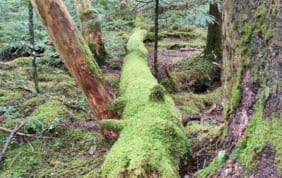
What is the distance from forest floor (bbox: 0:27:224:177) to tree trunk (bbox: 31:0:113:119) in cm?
56

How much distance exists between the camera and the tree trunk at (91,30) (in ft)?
30.7

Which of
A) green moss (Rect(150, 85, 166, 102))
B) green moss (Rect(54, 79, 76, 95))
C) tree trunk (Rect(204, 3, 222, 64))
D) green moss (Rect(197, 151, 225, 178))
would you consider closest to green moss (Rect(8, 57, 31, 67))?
green moss (Rect(54, 79, 76, 95))

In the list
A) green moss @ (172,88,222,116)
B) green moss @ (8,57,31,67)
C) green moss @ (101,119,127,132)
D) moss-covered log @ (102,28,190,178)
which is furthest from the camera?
green moss @ (8,57,31,67)

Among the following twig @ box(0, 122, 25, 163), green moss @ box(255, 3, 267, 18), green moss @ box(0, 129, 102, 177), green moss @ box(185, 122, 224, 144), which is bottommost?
green moss @ box(0, 129, 102, 177)

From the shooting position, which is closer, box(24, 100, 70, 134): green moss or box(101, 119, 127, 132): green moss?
box(101, 119, 127, 132): green moss

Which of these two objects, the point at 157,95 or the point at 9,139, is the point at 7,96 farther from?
the point at 157,95

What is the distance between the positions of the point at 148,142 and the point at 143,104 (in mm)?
1215

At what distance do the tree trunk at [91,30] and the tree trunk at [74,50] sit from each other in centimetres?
411

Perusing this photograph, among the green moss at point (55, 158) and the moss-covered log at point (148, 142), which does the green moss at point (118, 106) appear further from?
the green moss at point (55, 158)

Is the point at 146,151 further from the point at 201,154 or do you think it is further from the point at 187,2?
the point at 187,2

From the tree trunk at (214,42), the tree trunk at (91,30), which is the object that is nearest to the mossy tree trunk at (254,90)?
the tree trunk at (214,42)

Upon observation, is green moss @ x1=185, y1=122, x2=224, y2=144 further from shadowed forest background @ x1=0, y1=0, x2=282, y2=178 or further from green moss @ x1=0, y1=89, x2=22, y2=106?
green moss @ x1=0, y1=89, x2=22, y2=106

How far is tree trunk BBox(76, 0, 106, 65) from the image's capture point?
30.7 feet

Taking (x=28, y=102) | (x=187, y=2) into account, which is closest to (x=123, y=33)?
(x=187, y=2)
